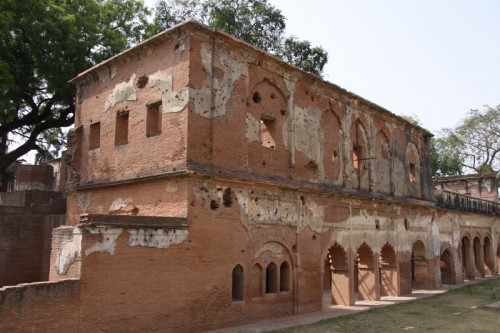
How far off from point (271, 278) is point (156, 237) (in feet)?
13.8

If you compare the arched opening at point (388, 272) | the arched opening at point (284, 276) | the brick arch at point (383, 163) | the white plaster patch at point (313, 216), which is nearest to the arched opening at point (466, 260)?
the arched opening at point (388, 272)

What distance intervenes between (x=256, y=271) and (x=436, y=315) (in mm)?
5768

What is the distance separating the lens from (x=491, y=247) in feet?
96.6

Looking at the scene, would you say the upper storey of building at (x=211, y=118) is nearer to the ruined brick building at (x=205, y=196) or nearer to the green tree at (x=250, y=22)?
the ruined brick building at (x=205, y=196)

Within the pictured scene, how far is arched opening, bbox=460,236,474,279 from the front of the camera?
26281mm

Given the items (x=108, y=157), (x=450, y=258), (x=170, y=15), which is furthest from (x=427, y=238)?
(x=170, y=15)

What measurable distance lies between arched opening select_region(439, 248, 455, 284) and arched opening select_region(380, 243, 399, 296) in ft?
19.4

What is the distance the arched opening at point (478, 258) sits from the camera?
27594 millimetres

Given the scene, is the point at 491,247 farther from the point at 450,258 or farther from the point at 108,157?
the point at 108,157

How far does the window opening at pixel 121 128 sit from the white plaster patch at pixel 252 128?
11.3 ft

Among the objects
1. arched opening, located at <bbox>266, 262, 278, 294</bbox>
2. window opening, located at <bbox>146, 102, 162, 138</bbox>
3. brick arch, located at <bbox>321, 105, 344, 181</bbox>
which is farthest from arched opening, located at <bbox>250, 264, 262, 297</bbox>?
brick arch, located at <bbox>321, 105, 344, 181</bbox>

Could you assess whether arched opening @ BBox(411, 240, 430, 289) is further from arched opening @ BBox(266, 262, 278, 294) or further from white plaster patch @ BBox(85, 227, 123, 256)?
white plaster patch @ BBox(85, 227, 123, 256)

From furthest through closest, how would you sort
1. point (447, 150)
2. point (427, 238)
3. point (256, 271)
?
point (447, 150), point (427, 238), point (256, 271)

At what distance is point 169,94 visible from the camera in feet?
39.2
